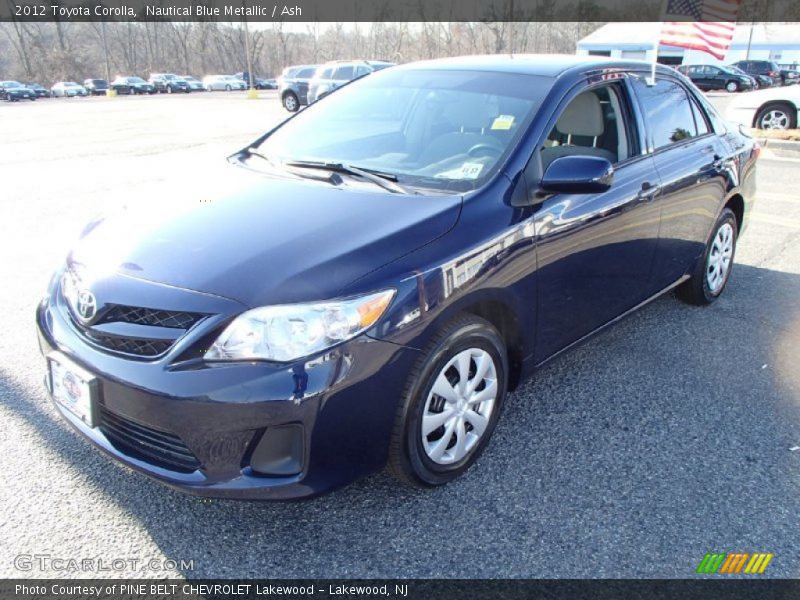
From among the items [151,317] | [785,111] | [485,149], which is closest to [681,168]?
[485,149]

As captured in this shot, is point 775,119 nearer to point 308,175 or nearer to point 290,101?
point 308,175

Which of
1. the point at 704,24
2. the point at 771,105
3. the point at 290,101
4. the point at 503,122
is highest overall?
the point at 704,24

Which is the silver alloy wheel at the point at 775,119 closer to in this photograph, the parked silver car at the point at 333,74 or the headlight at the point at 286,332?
the headlight at the point at 286,332

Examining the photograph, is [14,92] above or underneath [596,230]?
underneath

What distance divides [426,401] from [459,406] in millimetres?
224

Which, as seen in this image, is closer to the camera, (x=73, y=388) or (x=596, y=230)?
(x=73, y=388)

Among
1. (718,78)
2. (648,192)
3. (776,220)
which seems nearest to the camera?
(648,192)

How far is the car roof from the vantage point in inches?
132

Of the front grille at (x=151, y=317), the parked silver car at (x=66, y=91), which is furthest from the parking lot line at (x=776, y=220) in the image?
the parked silver car at (x=66, y=91)

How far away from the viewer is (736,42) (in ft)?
175

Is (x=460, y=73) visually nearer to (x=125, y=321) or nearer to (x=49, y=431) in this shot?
(x=125, y=321)

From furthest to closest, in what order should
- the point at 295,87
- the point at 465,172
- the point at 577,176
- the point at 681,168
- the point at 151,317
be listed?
the point at 295,87
the point at 681,168
the point at 465,172
the point at 577,176
the point at 151,317

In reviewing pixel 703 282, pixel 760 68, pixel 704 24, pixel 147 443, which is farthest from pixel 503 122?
pixel 760 68

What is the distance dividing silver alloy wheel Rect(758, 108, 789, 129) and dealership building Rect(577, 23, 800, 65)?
3619cm
